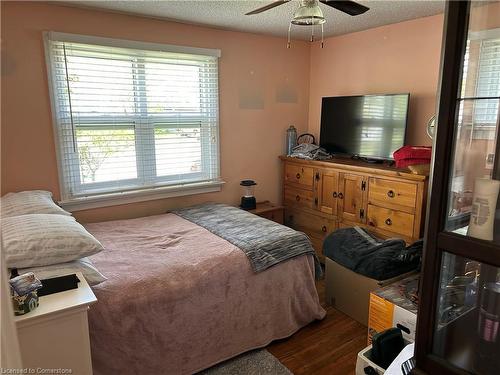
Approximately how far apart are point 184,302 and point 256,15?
89.0 inches

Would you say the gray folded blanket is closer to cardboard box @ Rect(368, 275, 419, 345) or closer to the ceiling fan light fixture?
cardboard box @ Rect(368, 275, 419, 345)

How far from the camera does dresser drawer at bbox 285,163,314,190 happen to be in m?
3.57

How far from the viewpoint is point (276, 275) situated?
2.38m

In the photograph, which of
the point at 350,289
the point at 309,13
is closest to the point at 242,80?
the point at 309,13

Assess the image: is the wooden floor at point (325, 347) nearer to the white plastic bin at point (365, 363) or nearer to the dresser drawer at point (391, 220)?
the white plastic bin at point (365, 363)

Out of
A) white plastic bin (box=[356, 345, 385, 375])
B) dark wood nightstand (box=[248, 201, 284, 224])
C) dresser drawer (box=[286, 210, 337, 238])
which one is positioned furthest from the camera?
dark wood nightstand (box=[248, 201, 284, 224])

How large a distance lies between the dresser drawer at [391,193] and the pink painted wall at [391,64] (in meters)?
0.59

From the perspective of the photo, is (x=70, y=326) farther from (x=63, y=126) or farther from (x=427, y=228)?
(x=63, y=126)

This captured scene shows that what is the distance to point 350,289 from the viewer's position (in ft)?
8.79

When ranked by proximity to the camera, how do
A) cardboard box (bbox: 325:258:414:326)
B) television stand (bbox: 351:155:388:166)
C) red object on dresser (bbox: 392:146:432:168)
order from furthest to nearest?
television stand (bbox: 351:155:388:166)
red object on dresser (bbox: 392:146:432:168)
cardboard box (bbox: 325:258:414:326)

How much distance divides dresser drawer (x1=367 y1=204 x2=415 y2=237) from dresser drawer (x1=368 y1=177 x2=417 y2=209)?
6 centimetres

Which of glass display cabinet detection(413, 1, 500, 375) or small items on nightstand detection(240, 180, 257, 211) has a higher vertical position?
glass display cabinet detection(413, 1, 500, 375)

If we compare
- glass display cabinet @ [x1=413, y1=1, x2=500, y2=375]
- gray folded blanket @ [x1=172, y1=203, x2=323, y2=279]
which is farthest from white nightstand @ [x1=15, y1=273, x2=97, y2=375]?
glass display cabinet @ [x1=413, y1=1, x2=500, y2=375]

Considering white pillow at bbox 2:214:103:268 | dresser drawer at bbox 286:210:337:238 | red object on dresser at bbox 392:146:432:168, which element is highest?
red object on dresser at bbox 392:146:432:168
